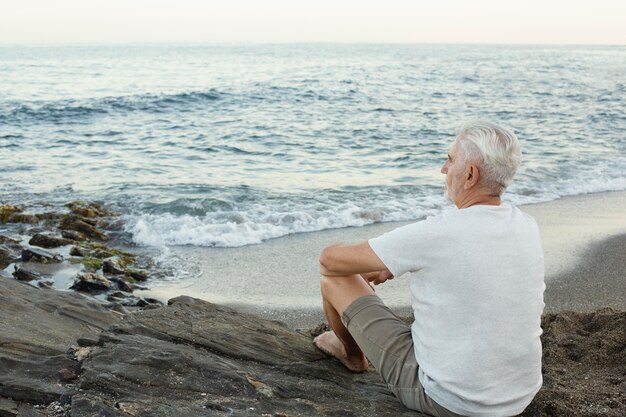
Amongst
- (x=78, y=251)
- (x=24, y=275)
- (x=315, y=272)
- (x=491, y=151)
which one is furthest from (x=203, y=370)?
(x=78, y=251)

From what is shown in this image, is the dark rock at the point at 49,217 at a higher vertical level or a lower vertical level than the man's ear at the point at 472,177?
lower

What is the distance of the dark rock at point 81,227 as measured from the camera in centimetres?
895

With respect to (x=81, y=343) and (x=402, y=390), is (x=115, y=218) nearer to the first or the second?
(x=81, y=343)

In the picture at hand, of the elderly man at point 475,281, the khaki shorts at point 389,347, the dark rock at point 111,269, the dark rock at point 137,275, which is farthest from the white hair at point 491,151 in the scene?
the dark rock at point 111,269

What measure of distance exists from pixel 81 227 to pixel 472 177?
719 centimetres

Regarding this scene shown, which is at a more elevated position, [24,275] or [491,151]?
Result: [491,151]

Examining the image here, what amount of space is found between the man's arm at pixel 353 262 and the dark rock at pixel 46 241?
570 cm

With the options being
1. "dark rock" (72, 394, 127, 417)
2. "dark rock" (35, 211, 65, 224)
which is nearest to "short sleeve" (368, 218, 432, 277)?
"dark rock" (72, 394, 127, 417)

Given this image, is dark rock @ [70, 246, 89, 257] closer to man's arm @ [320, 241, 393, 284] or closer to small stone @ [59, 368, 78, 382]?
small stone @ [59, 368, 78, 382]

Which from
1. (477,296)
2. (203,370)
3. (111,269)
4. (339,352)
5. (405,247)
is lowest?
(111,269)

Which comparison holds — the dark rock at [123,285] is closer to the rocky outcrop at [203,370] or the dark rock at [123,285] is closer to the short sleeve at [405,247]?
the rocky outcrop at [203,370]

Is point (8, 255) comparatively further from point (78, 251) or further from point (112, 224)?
point (112, 224)

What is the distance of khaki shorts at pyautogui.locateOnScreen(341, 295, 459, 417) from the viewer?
3.18 meters

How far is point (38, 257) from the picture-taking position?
24.8 ft
